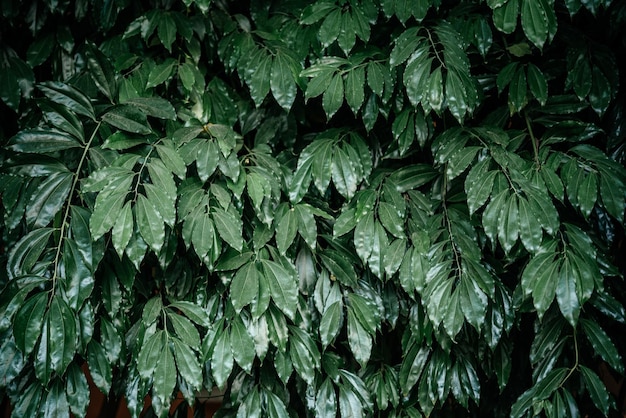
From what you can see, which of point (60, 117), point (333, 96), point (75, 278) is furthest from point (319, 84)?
point (75, 278)

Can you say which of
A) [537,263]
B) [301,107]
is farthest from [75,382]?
[537,263]

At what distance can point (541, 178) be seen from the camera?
4.72 feet

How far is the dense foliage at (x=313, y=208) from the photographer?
4.39ft

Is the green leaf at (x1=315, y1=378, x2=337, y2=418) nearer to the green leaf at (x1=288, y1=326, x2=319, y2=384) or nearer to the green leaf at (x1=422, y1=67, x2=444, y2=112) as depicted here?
the green leaf at (x1=288, y1=326, x2=319, y2=384)

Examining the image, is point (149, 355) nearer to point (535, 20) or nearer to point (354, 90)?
point (354, 90)

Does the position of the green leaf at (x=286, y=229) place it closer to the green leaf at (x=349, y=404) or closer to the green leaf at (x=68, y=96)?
the green leaf at (x=349, y=404)

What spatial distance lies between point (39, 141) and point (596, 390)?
1.45 meters

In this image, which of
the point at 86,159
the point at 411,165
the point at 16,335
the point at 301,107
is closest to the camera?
the point at 16,335

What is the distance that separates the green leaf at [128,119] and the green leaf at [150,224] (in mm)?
210

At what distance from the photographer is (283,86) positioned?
1.56 metres

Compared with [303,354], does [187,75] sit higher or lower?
higher

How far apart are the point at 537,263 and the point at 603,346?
288 millimetres

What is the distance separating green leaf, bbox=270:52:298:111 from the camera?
61.3 inches

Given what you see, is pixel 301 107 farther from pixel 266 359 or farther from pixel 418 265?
pixel 266 359
